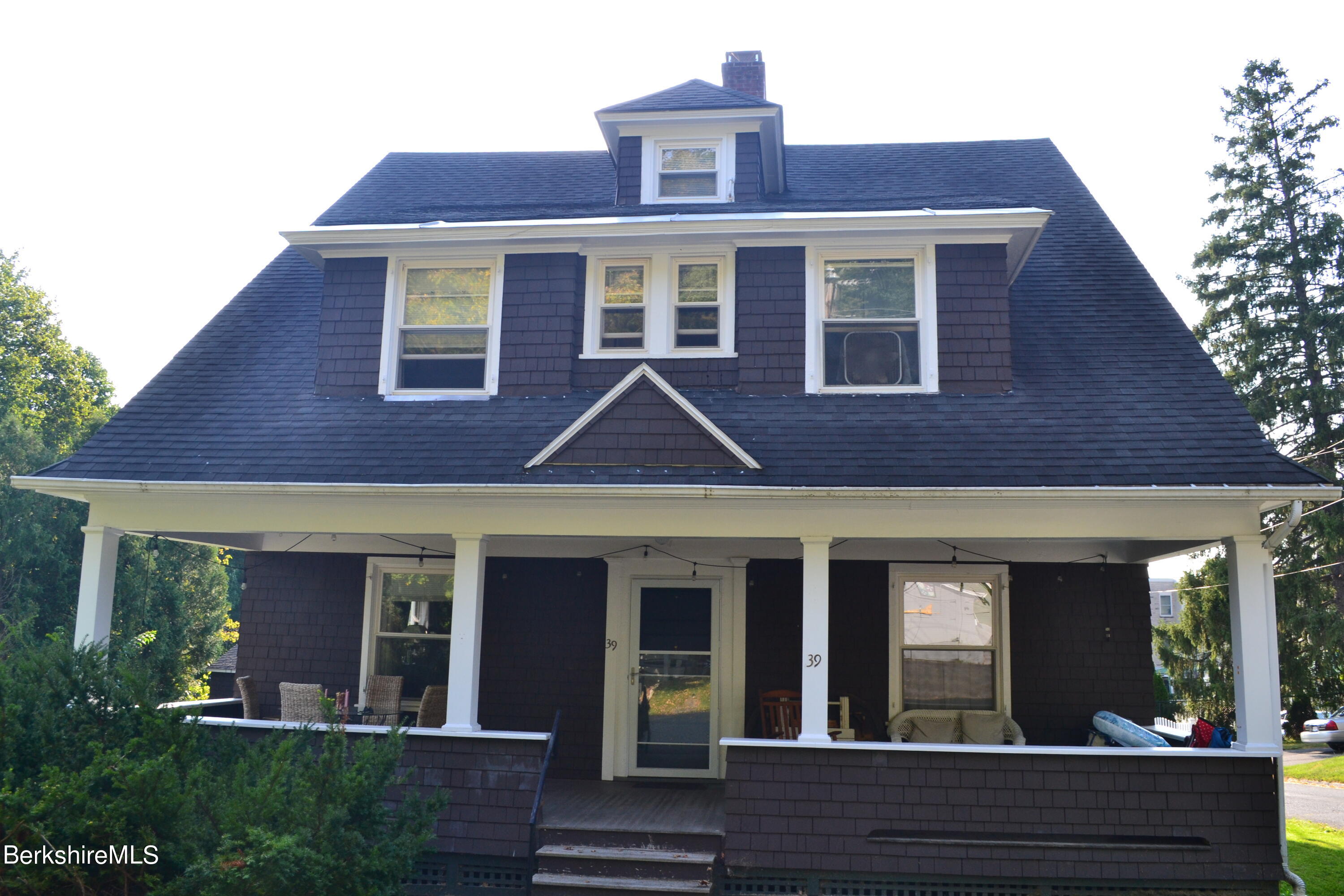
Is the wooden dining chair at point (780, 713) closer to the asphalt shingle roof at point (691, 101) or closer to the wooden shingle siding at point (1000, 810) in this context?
the wooden shingle siding at point (1000, 810)

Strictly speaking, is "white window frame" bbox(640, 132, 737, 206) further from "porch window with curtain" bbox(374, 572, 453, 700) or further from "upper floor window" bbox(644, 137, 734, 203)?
"porch window with curtain" bbox(374, 572, 453, 700)

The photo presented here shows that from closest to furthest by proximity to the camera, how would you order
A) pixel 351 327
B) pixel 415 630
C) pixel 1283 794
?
pixel 1283 794, pixel 351 327, pixel 415 630

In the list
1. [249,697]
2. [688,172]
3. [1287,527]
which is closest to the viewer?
[1287,527]

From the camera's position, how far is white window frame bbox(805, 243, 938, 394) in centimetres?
939

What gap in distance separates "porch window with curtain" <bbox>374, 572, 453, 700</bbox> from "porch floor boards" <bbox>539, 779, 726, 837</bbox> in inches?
74.1

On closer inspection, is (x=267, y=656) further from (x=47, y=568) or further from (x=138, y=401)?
(x=47, y=568)

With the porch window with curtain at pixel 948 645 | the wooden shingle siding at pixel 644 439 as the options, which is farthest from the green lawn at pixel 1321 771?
the wooden shingle siding at pixel 644 439

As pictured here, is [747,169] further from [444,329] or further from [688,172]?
[444,329]

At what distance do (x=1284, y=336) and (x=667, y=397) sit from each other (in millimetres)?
20921

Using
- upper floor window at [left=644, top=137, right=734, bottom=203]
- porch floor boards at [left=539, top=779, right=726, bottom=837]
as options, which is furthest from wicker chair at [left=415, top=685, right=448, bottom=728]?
upper floor window at [left=644, top=137, right=734, bottom=203]

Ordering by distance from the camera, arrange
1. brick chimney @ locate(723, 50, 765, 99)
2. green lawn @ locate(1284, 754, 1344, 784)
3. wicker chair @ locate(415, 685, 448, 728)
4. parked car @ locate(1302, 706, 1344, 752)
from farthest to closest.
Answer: parked car @ locate(1302, 706, 1344, 752) < green lawn @ locate(1284, 754, 1344, 784) < brick chimney @ locate(723, 50, 765, 99) < wicker chair @ locate(415, 685, 448, 728)

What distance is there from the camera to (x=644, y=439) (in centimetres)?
849

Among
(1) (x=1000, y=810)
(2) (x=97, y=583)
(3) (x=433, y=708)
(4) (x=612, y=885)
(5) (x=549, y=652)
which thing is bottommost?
(4) (x=612, y=885)

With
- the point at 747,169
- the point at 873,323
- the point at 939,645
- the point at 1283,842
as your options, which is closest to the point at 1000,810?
the point at 1283,842
